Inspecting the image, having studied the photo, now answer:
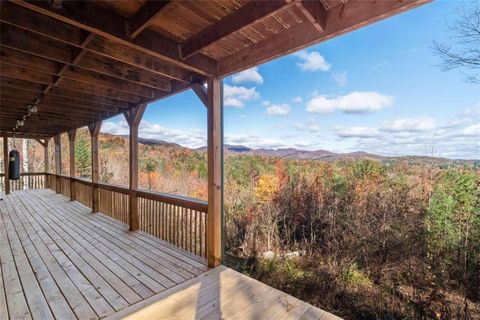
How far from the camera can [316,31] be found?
187 cm


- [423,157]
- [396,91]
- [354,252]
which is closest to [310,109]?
[396,91]

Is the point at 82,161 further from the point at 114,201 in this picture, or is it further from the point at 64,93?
the point at 64,93

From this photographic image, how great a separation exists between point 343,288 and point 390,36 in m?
4.59

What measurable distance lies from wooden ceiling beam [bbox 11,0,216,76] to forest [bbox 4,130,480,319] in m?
3.45

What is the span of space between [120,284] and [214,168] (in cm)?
169

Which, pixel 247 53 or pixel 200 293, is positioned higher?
pixel 247 53

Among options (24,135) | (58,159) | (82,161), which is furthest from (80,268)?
(82,161)

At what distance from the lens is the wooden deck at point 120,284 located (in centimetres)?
204

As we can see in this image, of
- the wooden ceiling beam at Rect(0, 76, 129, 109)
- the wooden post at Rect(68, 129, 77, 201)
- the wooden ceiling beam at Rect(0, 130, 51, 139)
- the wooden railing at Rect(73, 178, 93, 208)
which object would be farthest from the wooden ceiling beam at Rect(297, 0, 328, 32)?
the wooden ceiling beam at Rect(0, 130, 51, 139)

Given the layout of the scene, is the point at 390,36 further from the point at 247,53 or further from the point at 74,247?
the point at 74,247

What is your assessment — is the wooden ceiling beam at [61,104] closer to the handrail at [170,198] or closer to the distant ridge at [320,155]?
the handrail at [170,198]

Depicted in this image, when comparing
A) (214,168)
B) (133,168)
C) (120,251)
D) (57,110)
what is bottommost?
(120,251)

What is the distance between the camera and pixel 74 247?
138 inches

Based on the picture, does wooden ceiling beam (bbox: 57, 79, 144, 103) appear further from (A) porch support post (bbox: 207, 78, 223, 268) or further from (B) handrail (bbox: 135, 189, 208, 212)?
(A) porch support post (bbox: 207, 78, 223, 268)
